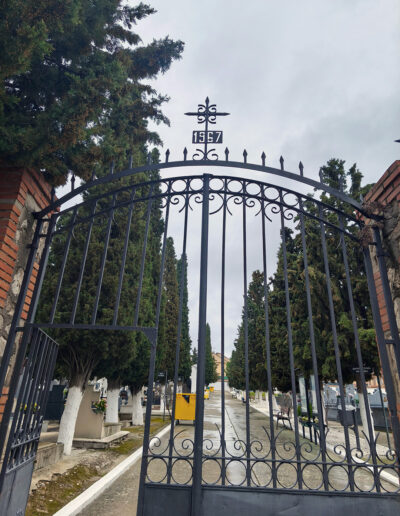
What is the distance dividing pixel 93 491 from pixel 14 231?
4.75 meters

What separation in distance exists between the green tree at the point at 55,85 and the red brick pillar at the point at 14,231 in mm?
173

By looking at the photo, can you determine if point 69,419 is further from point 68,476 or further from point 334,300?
point 334,300

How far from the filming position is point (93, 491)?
213 inches

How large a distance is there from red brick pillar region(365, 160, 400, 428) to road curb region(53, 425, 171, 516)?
459 cm

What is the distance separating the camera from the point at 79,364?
31.2 feet

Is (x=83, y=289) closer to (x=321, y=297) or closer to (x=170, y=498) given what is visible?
(x=170, y=498)

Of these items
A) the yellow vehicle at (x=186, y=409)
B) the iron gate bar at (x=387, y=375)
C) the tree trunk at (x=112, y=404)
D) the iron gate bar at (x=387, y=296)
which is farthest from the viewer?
the tree trunk at (x=112, y=404)

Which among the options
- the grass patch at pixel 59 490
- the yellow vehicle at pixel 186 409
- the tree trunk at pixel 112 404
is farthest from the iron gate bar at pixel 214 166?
the tree trunk at pixel 112 404

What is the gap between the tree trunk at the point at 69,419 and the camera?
8320mm

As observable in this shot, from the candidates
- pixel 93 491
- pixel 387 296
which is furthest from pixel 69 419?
pixel 387 296

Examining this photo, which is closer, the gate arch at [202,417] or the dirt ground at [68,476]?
the gate arch at [202,417]

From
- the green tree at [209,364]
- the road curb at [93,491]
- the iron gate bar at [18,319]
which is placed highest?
the green tree at [209,364]

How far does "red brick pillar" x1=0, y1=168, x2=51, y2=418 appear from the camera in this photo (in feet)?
10.0

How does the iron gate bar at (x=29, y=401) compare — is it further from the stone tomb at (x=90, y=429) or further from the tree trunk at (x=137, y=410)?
the tree trunk at (x=137, y=410)
